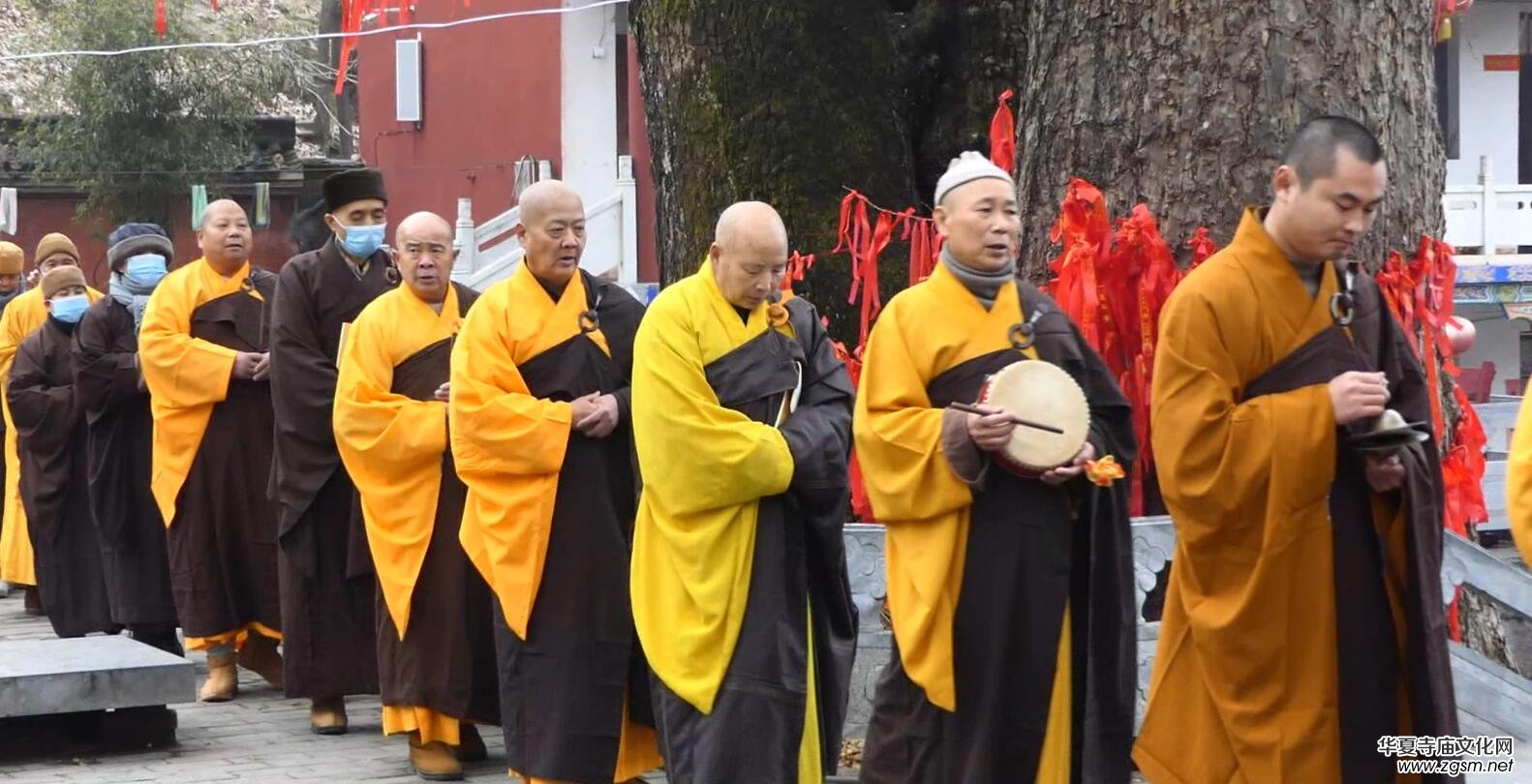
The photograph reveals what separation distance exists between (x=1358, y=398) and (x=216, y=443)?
16.8 feet

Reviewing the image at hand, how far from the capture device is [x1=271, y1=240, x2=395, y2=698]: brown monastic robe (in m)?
7.53

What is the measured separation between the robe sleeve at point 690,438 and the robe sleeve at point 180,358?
3.18 meters

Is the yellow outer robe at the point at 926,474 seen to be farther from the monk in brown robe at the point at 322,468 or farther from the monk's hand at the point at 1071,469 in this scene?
the monk in brown robe at the point at 322,468

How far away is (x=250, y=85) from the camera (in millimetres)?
22969

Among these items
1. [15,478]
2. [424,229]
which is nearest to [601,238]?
[15,478]

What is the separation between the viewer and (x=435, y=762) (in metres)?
6.79

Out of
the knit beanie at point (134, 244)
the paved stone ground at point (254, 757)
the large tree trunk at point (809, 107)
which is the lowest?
the paved stone ground at point (254, 757)

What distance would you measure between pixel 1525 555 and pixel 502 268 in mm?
14853

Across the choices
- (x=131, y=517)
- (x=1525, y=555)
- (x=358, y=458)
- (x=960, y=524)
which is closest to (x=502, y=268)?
(x=131, y=517)

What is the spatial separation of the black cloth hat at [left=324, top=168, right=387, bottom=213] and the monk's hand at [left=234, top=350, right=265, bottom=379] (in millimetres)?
846

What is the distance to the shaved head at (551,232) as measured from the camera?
20.3 ft

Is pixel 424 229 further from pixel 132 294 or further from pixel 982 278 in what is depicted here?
pixel 132 294

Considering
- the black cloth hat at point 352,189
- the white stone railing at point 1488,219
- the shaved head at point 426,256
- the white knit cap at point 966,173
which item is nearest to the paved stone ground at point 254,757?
the shaved head at point 426,256

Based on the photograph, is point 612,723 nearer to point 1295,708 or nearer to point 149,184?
point 1295,708
